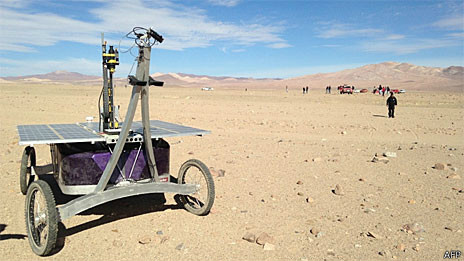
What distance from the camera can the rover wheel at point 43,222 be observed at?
405cm

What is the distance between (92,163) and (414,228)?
4249mm

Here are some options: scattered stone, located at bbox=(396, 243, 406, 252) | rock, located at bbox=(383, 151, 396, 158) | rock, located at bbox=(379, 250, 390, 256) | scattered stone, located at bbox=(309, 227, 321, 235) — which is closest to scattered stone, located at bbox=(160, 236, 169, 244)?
scattered stone, located at bbox=(309, 227, 321, 235)

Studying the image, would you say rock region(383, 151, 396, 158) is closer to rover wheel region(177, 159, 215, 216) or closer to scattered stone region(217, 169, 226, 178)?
scattered stone region(217, 169, 226, 178)

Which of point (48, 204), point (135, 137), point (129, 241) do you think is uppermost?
point (135, 137)

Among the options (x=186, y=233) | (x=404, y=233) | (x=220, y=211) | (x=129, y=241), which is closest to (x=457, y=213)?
(x=404, y=233)

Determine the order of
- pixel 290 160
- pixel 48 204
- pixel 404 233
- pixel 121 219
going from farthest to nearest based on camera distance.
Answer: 1. pixel 290 160
2. pixel 121 219
3. pixel 404 233
4. pixel 48 204

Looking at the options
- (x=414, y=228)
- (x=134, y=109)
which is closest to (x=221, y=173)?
(x=134, y=109)

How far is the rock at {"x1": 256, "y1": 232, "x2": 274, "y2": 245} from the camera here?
15.0ft

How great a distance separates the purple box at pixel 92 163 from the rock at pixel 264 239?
180cm

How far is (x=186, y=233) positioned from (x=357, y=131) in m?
11.4

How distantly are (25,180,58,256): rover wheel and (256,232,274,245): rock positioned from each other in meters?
2.31

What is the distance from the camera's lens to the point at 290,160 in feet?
28.6

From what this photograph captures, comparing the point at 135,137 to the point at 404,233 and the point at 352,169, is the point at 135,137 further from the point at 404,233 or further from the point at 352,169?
the point at 352,169

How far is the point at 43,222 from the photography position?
434cm
